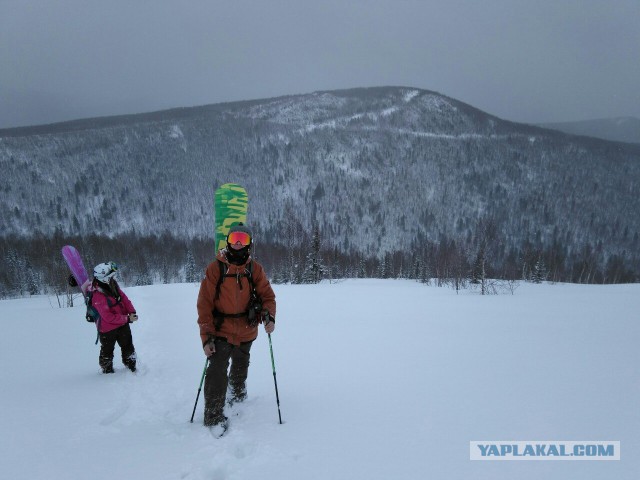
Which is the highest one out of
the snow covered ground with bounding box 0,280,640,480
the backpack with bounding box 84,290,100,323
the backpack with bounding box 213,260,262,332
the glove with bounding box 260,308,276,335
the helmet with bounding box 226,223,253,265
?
the helmet with bounding box 226,223,253,265

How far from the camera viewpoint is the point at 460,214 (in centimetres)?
13438

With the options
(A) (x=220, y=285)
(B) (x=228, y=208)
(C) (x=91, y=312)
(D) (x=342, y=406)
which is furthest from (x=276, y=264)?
(A) (x=220, y=285)

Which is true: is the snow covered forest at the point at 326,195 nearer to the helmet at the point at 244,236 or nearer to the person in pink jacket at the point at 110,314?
the person in pink jacket at the point at 110,314

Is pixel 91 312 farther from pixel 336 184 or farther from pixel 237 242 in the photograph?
pixel 336 184

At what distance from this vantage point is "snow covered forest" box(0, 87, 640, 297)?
273 ft

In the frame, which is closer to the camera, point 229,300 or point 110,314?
point 229,300

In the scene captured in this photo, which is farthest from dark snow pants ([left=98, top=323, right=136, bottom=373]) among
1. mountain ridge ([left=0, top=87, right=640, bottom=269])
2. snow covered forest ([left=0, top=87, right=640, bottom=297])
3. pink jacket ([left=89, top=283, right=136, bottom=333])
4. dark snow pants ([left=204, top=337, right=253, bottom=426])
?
mountain ridge ([left=0, top=87, right=640, bottom=269])

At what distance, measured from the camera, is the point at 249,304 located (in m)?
3.70

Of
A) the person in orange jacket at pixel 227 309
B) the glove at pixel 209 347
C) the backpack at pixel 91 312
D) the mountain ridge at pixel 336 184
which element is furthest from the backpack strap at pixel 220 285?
the mountain ridge at pixel 336 184

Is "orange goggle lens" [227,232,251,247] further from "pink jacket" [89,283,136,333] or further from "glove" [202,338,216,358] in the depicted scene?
"pink jacket" [89,283,136,333]

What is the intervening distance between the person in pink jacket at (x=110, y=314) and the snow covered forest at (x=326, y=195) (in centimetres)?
5479

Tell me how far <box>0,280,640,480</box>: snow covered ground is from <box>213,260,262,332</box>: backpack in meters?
1.22

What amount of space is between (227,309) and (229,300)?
11 cm

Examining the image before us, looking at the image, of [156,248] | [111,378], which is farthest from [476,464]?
[156,248]
